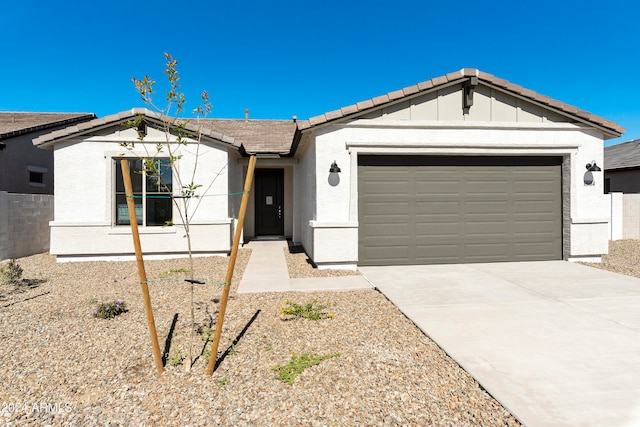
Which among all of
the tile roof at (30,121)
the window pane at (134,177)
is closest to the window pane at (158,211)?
the window pane at (134,177)

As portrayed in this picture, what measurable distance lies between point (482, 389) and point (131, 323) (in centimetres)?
407

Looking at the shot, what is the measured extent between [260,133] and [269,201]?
3.67 metres

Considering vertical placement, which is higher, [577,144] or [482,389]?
[577,144]

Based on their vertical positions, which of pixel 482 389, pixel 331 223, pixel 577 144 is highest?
pixel 577 144

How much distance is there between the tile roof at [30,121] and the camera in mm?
13137

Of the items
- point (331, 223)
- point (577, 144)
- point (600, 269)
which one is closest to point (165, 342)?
point (331, 223)

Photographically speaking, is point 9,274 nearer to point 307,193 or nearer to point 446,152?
point 307,193

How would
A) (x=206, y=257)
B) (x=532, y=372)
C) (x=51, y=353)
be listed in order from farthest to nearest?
1. (x=206, y=257)
2. (x=51, y=353)
3. (x=532, y=372)

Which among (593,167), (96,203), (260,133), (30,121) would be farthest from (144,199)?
(30,121)

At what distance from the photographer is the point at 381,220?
7883 mm

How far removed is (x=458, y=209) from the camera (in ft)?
26.6

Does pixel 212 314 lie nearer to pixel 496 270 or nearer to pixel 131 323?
pixel 131 323

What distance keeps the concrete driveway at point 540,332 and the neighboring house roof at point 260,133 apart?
6.97m

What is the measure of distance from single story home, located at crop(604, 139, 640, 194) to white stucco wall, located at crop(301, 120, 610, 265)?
39.5 ft
